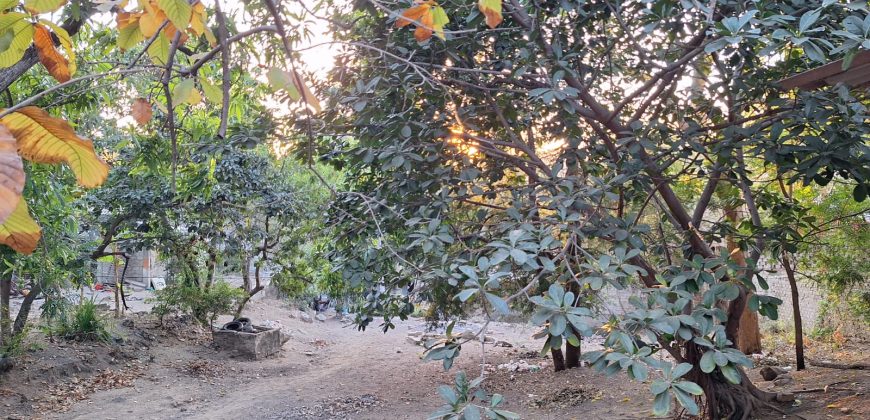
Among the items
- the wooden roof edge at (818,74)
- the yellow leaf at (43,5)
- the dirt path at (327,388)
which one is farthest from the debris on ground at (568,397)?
the yellow leaf at (43,5)

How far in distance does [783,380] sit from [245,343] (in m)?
7.35

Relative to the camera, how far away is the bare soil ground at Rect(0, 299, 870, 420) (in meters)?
5.53

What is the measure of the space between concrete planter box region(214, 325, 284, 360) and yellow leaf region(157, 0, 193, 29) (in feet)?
30.4

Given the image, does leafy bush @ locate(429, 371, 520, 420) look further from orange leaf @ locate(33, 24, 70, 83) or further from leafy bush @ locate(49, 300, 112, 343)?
leafy bush @ locate(49, 300, 112, 343)

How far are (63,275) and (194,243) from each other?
2.82 meters

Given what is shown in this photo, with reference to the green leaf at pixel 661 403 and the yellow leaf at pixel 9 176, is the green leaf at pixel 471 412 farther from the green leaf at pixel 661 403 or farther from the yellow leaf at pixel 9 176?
the yellow leaf at pixel 9 176

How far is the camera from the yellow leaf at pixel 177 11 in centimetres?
119

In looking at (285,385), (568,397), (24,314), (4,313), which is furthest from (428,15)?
(24,314)

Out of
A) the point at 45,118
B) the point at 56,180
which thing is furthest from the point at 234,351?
the point at 45,118

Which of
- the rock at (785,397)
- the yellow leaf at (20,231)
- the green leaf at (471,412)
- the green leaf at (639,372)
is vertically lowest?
the rock at (785,397)

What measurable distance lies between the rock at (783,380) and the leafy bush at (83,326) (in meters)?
7.95

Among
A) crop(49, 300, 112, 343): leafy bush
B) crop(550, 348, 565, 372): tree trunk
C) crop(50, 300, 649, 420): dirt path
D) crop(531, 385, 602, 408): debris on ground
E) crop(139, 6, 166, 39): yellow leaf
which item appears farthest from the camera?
crop(49, 300, 112, 343): leafy bush

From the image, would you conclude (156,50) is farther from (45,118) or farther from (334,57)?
(334,57)

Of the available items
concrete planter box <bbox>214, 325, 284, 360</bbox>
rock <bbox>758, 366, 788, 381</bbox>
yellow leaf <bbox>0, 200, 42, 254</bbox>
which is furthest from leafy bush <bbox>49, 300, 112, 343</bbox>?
yellow leaf <bbox>0, 200, 42, 254</bbox>
